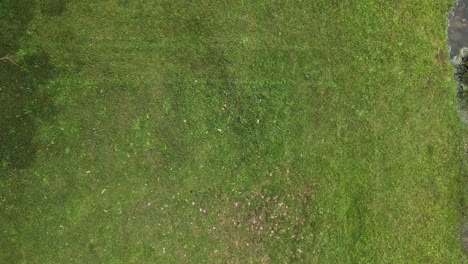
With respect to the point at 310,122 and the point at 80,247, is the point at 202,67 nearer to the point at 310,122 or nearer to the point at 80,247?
the point at 310,122

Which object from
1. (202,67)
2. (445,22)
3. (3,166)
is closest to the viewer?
(3,166)

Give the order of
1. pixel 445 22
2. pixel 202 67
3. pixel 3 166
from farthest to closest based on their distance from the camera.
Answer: pixel 445 22 → pixel 202 67 → pixel 3 166

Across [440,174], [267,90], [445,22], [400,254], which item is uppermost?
[445,22]

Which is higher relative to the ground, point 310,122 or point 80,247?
point 310,122

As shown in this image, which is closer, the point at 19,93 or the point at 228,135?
the point at 19,93

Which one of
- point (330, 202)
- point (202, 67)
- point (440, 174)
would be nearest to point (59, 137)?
point (202, 67)

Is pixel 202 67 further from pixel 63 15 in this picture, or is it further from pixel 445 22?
pixel 445 22

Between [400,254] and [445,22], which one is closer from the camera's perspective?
[400,254]
